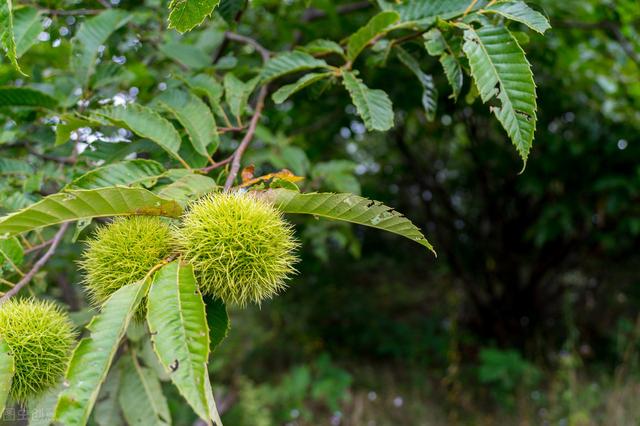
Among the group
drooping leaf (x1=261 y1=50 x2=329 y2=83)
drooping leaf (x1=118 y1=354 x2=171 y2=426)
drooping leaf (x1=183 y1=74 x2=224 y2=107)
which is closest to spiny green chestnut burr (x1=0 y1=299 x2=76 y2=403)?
drooping leaf (x1=118 y1=354 x2=171 y2=426)

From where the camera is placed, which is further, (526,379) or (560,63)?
(526,379)

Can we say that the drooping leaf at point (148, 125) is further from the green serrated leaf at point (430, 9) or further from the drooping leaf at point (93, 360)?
the green serrated leaf at point (430, 9)

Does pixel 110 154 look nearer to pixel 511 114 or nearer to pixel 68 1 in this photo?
pixel 68 1

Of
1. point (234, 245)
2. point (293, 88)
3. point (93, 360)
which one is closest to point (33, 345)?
point (93, 360)

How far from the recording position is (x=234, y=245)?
33.2 inches

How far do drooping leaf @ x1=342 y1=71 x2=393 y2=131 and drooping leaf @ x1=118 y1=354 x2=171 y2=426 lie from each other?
2.67ft

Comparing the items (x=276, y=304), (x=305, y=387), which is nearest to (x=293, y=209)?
(x=305, y=387)

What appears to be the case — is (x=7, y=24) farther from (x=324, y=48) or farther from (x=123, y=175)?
(x=324, y=48)

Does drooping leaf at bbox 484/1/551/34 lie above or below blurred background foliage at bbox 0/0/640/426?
above

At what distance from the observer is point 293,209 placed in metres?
0.89

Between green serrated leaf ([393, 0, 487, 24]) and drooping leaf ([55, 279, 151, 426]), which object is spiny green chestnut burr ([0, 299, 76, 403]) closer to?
drooping leaf ([55, 279, 151, 426])

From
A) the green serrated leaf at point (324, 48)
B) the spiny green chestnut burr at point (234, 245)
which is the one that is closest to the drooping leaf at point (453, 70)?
the green serrated leaf at point (324, 48)

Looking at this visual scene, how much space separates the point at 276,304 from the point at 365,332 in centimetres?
92

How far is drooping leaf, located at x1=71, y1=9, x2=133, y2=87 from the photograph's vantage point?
1.54 meters
